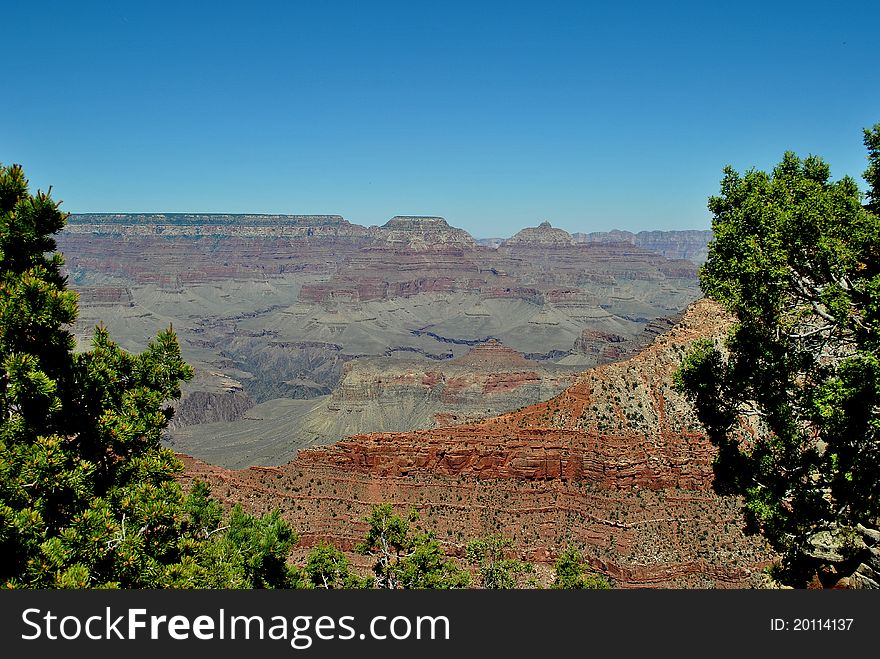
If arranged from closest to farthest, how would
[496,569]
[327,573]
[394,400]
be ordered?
1. [327,573]
2. [496,569]
3. [394,400]

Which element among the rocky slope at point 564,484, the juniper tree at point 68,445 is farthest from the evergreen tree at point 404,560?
the rocky slope at point 564,484

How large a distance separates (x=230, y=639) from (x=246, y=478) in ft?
119

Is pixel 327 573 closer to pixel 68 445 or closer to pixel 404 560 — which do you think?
pixel 404 560

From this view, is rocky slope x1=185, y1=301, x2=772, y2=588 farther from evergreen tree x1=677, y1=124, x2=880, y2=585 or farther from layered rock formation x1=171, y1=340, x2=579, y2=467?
layered rock formation x1=171, y1=340, x2=579, y2=467

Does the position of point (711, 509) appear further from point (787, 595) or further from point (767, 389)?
point (787, 595)

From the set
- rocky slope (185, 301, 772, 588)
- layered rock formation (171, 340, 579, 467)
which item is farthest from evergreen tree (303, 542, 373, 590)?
layered rock formation (171, 340, 579, 467)

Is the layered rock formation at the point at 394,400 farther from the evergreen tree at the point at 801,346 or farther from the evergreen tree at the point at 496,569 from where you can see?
the evergreen tree at the point at 801,346

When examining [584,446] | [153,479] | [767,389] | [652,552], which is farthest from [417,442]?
[153,479]

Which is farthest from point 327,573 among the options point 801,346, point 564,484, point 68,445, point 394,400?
point 394,400

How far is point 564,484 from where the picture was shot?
38938 millimetres

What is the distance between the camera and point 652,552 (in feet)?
109

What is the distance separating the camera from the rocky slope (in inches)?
1320

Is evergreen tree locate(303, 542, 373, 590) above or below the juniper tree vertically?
below

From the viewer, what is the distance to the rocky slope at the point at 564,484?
110 ft
